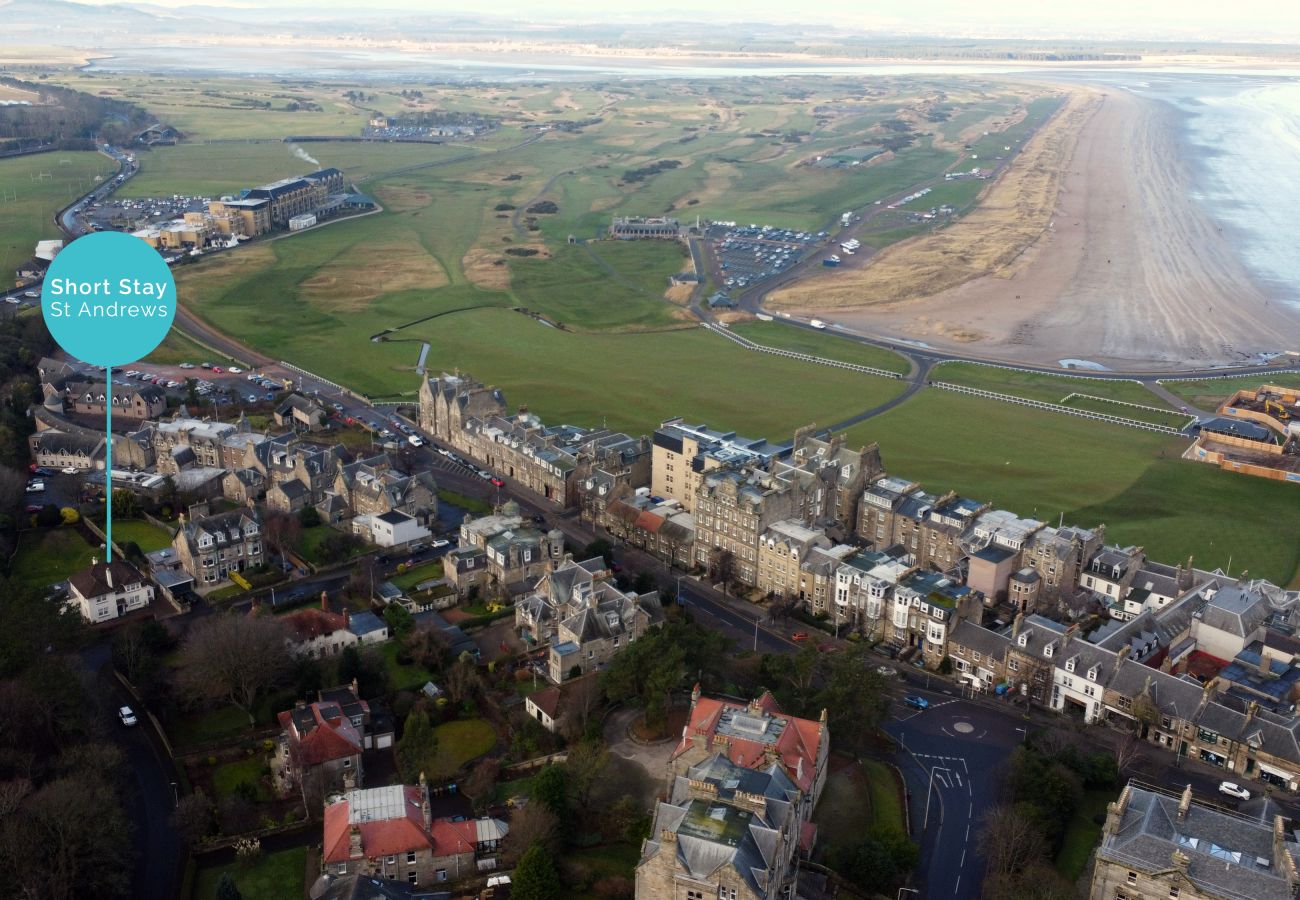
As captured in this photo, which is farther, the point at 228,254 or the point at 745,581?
the point at 228,254

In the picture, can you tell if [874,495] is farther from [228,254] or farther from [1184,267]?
[228,254]

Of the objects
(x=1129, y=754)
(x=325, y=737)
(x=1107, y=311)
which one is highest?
(x=1107, y=311)

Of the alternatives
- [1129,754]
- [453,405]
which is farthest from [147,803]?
[453,405]

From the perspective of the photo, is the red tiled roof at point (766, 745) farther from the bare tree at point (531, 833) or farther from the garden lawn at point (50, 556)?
the garden lawn at point (50, 556)

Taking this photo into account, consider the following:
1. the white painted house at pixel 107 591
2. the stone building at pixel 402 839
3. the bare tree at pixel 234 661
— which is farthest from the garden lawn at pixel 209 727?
the white painted house at pixel 107 591

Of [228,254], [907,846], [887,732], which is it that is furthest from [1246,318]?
[228,254]

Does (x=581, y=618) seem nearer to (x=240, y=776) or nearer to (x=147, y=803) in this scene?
(x=240, y=776)
